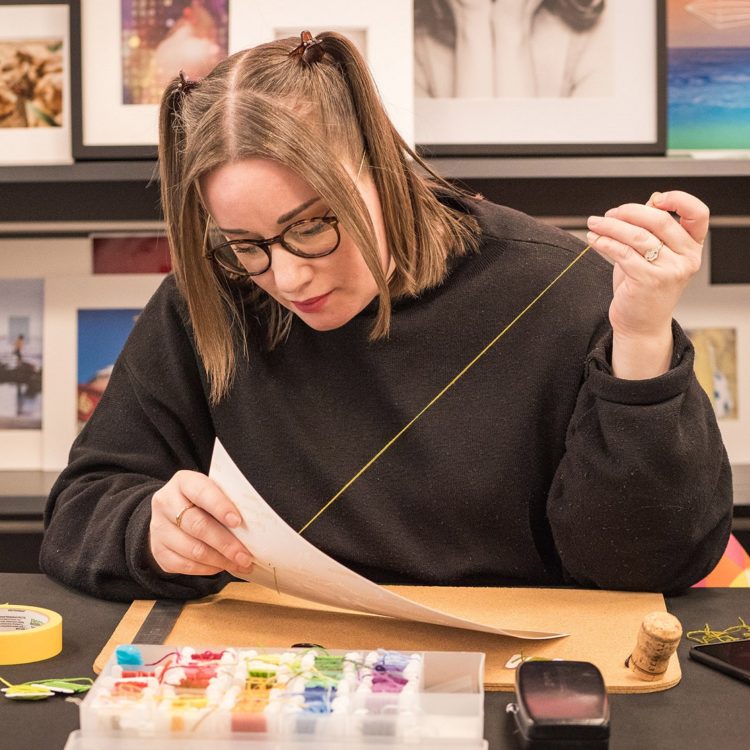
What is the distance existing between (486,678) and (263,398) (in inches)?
23.2

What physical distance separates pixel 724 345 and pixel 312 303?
1.35 meters

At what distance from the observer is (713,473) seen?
4.01 feet

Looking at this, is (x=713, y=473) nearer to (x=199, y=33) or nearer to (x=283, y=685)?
(x=283, y=685)

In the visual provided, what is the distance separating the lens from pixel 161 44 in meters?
2.22

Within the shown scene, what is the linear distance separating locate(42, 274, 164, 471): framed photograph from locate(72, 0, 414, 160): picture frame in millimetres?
323

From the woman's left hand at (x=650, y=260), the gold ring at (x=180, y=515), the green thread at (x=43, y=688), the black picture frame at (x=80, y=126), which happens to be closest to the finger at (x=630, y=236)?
the woman's left hand at (x=650, y=260)

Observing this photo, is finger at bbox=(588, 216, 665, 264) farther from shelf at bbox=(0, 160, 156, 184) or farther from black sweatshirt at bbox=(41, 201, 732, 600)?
shelf at bbox=(0, 160, 156, 184)

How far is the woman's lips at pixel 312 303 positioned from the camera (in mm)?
1292

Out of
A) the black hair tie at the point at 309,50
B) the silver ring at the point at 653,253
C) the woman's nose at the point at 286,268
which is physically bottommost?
the woman's nose at the point at 286,268

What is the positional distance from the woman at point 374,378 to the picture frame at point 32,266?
0.96 m

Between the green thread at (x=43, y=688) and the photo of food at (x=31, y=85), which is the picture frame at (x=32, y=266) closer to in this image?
the photo of food at (x=31, y=85)

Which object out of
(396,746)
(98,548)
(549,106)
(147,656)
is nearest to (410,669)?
(396,746)

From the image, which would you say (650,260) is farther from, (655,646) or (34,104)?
(34,104)

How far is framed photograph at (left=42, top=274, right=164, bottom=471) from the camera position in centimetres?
242
